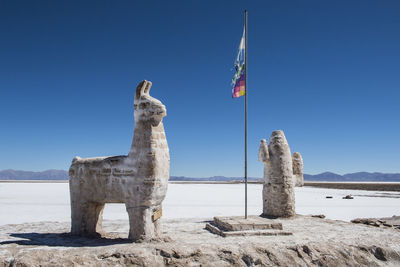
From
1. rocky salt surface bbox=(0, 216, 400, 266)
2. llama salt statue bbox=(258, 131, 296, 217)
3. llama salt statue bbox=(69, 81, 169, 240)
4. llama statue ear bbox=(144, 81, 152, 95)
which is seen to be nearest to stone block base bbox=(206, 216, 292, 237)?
rocky salt surface bbox=(0, 216, 400, 266)

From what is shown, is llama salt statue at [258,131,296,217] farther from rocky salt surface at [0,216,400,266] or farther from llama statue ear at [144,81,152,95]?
llama statue ear at [144,81,152,95]

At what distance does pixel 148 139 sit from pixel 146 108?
711 mm

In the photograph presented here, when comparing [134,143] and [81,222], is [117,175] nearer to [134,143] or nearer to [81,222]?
[134,143]

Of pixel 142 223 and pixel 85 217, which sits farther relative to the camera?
pixel 85 217

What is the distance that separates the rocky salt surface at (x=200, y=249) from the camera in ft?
19.9

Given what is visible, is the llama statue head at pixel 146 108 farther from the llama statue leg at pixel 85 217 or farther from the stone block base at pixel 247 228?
the stone block base at pixel 247 228

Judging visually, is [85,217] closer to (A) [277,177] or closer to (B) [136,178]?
(B) [136,178]

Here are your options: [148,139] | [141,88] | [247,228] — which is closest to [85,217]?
[148,139]

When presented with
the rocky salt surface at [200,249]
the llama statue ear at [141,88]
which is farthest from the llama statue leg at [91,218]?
the llama statue ear at [141,88]

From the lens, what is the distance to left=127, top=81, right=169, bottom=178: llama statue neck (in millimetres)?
6914

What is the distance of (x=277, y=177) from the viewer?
1194 centimetres

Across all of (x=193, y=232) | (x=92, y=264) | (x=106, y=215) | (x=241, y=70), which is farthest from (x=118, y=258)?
(x=106, y=215)

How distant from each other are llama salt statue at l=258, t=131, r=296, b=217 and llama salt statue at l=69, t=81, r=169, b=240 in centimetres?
596

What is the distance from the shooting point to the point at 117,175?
7156 millimetres
